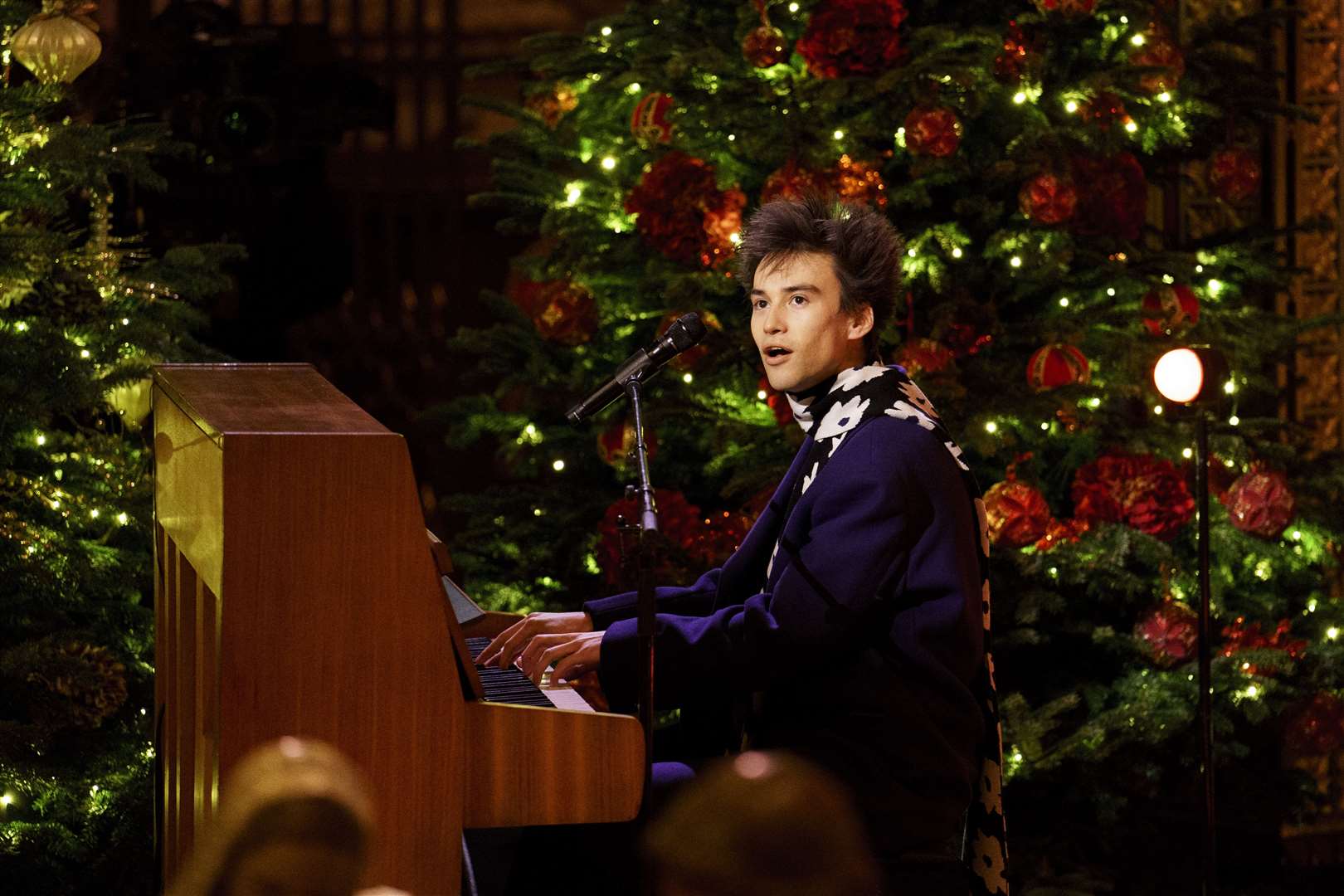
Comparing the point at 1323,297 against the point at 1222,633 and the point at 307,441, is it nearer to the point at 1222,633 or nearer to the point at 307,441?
the point at 1222,633

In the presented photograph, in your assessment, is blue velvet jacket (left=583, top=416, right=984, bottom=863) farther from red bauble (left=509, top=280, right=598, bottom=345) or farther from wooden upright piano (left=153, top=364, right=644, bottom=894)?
red bauble (left=509, top=280, right=598, bottom=345)

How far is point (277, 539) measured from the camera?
2.25m

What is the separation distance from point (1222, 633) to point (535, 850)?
2405 mm

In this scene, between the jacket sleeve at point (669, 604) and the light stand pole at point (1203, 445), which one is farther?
the light stand pole at point (1203, 445)

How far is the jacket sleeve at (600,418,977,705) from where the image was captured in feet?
8.50

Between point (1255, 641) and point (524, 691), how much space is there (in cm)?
264

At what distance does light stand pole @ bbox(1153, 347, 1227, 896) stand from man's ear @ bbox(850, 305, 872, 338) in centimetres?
145

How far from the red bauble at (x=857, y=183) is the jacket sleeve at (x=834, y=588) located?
1849 millimetres

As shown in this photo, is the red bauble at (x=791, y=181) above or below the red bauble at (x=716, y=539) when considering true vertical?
above

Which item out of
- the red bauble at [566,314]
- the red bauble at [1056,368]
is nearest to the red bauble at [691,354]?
the red bauble at [566,314]

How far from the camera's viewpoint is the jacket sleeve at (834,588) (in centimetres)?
259

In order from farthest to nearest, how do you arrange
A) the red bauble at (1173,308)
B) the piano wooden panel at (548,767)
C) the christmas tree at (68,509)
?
the red bauble at (1173,308) < the christmas tree at (68,509) < the piano wooden panel at (548,767)

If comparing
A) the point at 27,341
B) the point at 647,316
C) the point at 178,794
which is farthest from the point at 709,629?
the point at 647,316

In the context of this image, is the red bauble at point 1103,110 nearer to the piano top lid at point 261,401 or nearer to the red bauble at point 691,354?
the red bauble at point 691,354
